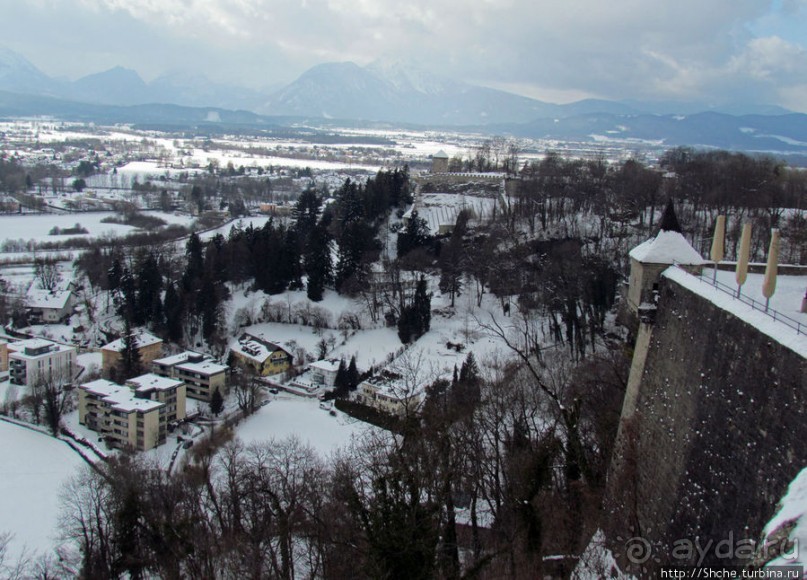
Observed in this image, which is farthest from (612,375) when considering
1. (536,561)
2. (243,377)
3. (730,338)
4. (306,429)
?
(243,377)

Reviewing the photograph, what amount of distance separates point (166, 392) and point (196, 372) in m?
2.40

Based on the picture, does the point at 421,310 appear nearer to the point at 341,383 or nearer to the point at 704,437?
the point at 341,383

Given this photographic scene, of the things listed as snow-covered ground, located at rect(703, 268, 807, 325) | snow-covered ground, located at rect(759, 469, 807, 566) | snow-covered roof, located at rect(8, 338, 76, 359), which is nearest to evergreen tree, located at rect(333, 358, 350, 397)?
snow-covered roof, located at rect(8, 338, 76, 359)

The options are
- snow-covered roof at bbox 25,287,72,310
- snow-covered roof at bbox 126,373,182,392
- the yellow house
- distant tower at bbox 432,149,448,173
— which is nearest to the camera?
snow-covered roof at bbox 126,373,182,392

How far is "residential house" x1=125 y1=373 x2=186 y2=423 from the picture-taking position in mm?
23766

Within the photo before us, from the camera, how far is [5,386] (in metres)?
28.3

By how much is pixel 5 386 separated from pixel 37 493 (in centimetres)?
1121

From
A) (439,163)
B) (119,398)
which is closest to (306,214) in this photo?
(439,163)

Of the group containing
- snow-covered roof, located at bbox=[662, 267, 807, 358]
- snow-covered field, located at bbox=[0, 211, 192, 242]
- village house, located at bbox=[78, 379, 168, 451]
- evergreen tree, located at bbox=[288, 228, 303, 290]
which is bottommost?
village house, located at bbox=[78, 379, 168, 451]

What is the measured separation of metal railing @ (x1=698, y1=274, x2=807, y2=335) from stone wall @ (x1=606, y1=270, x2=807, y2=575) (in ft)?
0.87

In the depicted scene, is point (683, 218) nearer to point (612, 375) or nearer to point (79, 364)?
point (612, 375)

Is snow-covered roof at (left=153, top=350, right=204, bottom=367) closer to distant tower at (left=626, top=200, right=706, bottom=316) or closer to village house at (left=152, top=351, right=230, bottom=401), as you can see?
village house at (left=152, top=351, right=230, bottom=401)

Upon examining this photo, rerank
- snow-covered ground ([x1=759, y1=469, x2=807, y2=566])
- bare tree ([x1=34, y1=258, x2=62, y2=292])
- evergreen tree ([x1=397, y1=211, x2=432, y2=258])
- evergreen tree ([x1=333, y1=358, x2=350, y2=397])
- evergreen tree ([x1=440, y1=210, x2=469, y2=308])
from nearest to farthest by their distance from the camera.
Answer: snow-covered ground ([x1=759, y1=469, x2=807, y2=566]) → evergreen tree ([x1=333, y1=358, x2=350, y2=397]) → evergreen tree ([x1=440, y1=210, x2=469, y2=308]) → evergreen tree ([x1=397, y1=211, x2=432, y2=258]) → bare tree ([x1=34, y1=258, x2=62, y2=292])

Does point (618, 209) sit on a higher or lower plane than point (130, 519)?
higher
